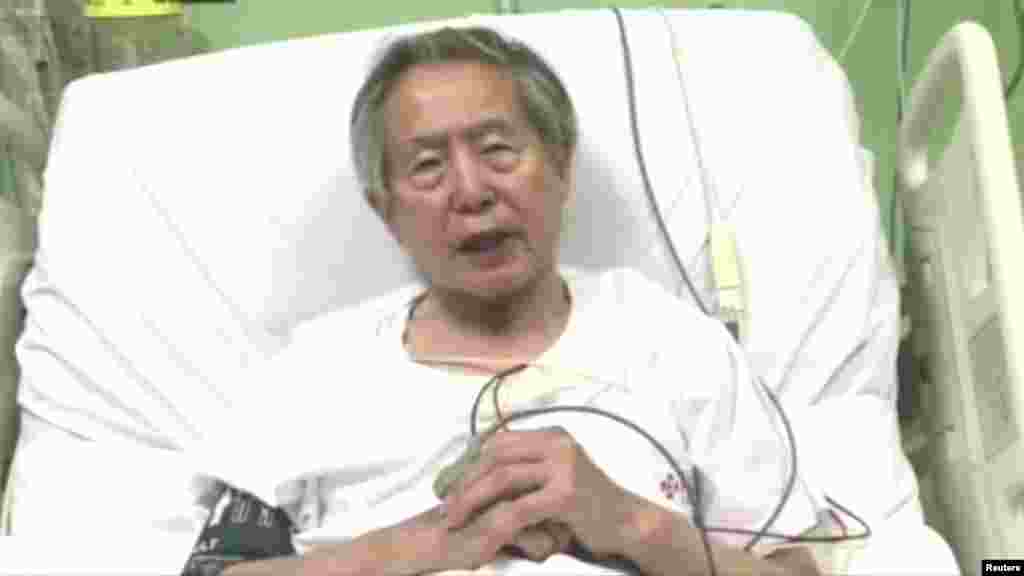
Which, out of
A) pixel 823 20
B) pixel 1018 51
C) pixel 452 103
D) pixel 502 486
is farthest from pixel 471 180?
pixel 1018 51

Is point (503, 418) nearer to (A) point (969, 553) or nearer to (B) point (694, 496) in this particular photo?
(B) point (694, 496)

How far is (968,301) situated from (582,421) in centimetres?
57

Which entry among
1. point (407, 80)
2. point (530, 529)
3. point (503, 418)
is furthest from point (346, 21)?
point (530, 529)

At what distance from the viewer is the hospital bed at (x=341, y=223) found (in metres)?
1.82

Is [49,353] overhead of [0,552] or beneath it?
overhead

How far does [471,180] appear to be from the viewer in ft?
5.06

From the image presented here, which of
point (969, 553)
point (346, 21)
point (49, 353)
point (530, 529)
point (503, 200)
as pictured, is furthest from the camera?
point (346, 21)

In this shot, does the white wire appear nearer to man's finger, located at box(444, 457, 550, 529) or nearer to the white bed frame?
the white bed frame

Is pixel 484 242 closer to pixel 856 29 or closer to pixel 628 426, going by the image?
pixel 628 426

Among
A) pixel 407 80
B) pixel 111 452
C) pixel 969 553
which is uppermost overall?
pixel 407 80

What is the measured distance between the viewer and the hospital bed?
1.82 metres

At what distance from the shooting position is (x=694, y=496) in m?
1.59

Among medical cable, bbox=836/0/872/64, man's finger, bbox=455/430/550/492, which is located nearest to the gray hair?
man's finger, bbox=455/430/550/492

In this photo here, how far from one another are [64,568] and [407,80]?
0.77 metres
